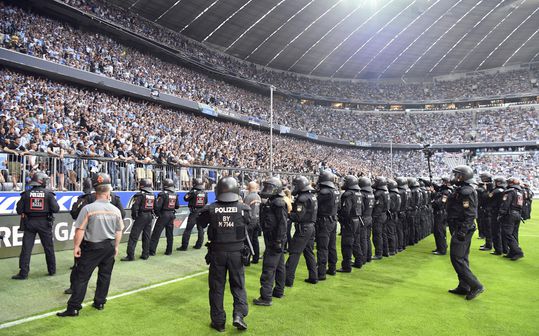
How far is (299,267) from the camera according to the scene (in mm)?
9422

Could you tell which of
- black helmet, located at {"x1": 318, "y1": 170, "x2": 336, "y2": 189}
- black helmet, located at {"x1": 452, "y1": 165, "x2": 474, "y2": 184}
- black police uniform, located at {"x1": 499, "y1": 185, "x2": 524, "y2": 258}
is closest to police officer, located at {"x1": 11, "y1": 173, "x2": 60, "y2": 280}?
black helmet, located at {"x1": 318, "y1": 170, "x2": 336, "y2": 189}

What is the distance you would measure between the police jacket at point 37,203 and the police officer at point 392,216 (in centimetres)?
862

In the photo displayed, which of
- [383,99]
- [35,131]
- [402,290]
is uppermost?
[383,99]

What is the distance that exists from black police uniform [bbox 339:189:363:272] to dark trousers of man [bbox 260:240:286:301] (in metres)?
2.60

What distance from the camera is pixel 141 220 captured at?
1002 cm

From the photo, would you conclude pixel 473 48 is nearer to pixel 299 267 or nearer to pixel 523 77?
pixel 523 77

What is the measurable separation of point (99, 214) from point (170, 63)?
30.2 metres

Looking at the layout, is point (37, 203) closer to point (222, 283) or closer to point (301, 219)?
point (222, 283)

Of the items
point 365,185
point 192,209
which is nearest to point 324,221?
point 365,185

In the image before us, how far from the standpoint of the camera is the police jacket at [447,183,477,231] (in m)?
6.87

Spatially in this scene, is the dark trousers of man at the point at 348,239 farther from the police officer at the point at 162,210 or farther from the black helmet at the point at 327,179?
the police officer at the point at 162,210

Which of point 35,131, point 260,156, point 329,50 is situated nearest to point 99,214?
point 35,131

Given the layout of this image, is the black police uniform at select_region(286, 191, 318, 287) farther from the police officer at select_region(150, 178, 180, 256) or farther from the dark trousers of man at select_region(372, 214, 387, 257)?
the police officer at select_region(150, 178, 180, 256)

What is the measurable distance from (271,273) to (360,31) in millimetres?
45034
